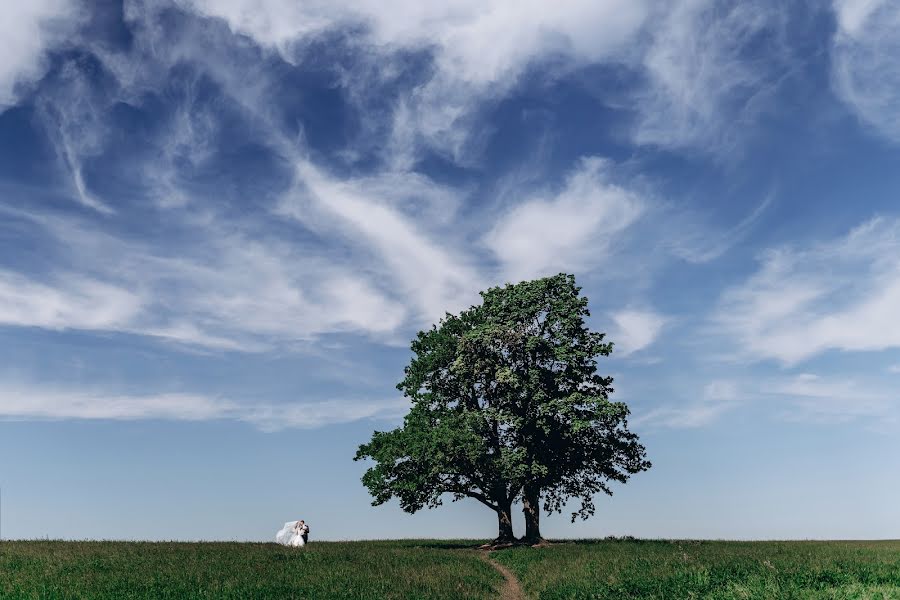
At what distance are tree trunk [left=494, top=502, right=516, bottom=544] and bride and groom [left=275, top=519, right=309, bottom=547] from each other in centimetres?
1074

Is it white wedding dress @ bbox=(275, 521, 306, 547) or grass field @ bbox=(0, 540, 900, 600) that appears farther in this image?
white wedding dress @ bbox=(275, 521, 306, 547)

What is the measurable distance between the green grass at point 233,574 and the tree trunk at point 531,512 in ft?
23.5

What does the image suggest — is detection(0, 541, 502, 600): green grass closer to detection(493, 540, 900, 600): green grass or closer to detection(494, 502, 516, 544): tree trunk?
detection(493, 540, 900, 600): green grass

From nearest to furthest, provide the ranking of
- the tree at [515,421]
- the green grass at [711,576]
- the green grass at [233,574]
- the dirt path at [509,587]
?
the green grass at [711,576] < the green grass at [233,574] < the dirt path at [509,587] < the tree at [515,421]

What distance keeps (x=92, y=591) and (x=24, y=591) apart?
1.76 meters

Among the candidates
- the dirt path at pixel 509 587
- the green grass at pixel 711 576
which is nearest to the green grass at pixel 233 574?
the dirt path at pixel 509 587

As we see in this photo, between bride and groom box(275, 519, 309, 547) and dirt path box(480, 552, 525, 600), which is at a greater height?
bride and groom box(275, 519, 309, 547)

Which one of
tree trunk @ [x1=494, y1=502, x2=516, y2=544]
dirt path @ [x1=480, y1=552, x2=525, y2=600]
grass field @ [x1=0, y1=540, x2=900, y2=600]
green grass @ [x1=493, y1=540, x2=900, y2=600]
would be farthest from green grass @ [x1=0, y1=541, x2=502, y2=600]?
tree trunk @ [x1=494, y1=502, x2=516, y2=544]

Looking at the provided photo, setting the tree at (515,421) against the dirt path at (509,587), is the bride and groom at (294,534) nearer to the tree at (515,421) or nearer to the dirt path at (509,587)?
the tree at (515,421)

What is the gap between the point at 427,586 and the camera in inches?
774

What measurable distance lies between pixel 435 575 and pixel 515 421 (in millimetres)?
12392

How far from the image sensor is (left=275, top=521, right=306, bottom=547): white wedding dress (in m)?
37.2

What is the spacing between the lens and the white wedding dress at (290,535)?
37.2 meters

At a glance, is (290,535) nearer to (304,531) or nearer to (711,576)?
(304,531)
